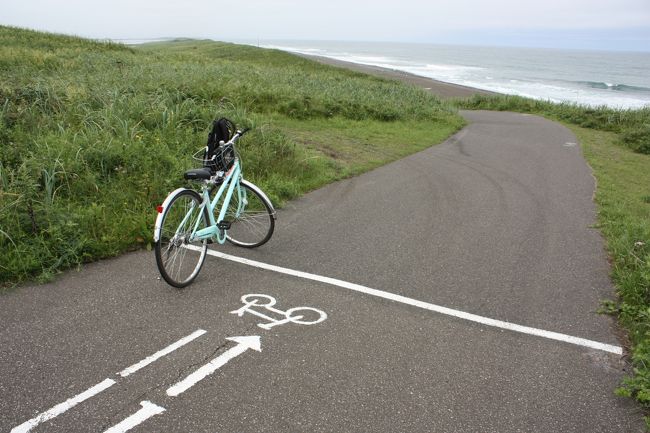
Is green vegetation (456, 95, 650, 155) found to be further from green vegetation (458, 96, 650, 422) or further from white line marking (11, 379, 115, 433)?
white line marking (11, 379, 115, 433)

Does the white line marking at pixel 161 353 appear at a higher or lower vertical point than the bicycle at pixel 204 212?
lower

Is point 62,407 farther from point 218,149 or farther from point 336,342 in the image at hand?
point 218,149

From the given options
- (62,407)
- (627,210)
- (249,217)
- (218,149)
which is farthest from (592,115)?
(62,407)

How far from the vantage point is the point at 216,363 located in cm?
353

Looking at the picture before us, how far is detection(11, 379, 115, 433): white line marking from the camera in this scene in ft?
9.23

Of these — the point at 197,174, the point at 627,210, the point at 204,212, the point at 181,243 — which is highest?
the point at 197,174

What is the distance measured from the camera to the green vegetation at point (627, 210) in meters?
4.07

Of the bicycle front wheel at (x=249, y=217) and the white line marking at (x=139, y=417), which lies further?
the bicycle front wheel at (x=249, y=217)

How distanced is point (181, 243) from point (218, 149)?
3.60ft

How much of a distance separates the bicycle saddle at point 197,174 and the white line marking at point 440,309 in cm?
113

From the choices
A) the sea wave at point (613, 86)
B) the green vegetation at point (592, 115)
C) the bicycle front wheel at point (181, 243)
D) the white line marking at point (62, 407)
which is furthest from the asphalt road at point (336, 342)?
the sea wave at point (613, 86)

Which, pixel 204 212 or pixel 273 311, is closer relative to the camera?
pixel 273 311

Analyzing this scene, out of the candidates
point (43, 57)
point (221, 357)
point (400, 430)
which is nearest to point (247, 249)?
point (221, 357)

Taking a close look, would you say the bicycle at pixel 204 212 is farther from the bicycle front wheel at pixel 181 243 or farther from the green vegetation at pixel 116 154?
the green vegetation at pixel 116 154
